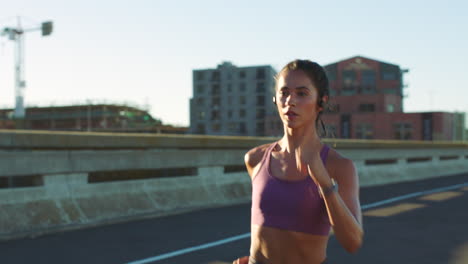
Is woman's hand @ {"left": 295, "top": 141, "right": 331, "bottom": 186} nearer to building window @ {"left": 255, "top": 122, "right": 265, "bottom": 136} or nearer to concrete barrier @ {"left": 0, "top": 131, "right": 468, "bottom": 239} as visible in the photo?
concrete barrier @ {"left": 0, "top": 131, "right": 468, "bottom": 239}

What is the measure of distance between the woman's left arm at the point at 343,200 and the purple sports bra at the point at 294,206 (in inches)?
3.8

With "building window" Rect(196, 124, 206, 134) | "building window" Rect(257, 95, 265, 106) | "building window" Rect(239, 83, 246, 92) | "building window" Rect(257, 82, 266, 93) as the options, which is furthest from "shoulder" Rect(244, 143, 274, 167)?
"building window" Rect(196, 124, 206, 134)

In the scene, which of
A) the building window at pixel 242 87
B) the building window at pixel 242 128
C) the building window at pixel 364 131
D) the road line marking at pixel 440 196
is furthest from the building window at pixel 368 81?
the road line marking at pixel 440 196

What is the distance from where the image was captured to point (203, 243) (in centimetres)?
718

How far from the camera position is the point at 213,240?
739cm

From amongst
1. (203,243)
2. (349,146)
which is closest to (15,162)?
(203,243)

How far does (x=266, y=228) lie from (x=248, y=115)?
4017 inches

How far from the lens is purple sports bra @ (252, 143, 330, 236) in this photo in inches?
83.1

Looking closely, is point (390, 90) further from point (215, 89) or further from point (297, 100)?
point (297, 100)

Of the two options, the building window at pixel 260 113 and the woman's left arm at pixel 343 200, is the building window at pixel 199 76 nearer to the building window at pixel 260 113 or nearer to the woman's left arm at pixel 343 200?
the building window at pixel 260 113

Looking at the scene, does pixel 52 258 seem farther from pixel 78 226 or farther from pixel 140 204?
pixel 140 204

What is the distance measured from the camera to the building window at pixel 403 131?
84688 millimetres

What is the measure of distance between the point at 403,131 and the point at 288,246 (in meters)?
87.5

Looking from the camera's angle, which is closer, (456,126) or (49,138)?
(49,138)
